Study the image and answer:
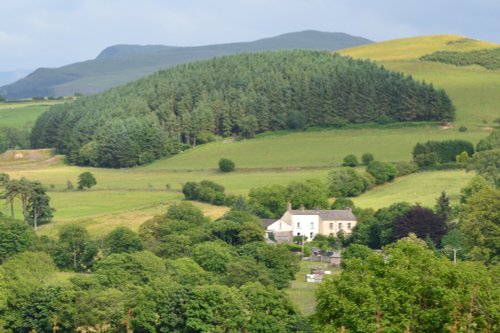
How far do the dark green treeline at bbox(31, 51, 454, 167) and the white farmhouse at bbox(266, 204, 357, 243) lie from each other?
2268 inches

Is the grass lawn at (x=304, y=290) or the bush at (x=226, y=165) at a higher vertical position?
the grass lawn at (x=304, y=290)

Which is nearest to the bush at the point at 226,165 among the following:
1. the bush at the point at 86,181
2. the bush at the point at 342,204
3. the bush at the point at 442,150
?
the bush at the point at 86,181

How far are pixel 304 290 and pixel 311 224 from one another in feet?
93.3

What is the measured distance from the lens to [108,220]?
316ft

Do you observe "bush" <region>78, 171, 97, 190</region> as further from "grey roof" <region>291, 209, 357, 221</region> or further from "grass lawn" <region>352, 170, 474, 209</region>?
"grey roof" <region>291, 209, 357, 221</region>

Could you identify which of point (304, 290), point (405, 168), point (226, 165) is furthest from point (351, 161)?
point (304, 290)

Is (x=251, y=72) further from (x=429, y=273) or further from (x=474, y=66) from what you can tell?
(x=429, y=273)

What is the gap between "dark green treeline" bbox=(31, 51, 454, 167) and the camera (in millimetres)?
157000

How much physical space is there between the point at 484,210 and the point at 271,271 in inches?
618

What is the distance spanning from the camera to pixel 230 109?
169 meters

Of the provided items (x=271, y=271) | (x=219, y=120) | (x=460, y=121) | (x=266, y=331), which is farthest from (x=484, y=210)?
(x=219, y=120)

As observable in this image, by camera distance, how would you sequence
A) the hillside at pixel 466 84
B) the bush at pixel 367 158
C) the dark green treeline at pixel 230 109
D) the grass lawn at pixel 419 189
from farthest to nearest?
the hillside at pixel 466 84 → the dark green treeline at pixel 230 109 → the bush at pixel 367 158 → the grass lawn at pixel 419 189

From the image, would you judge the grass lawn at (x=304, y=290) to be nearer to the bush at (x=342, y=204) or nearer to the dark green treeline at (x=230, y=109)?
the bush at (x=342, y=204)

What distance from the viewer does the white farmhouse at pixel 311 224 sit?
94438 millimetres
